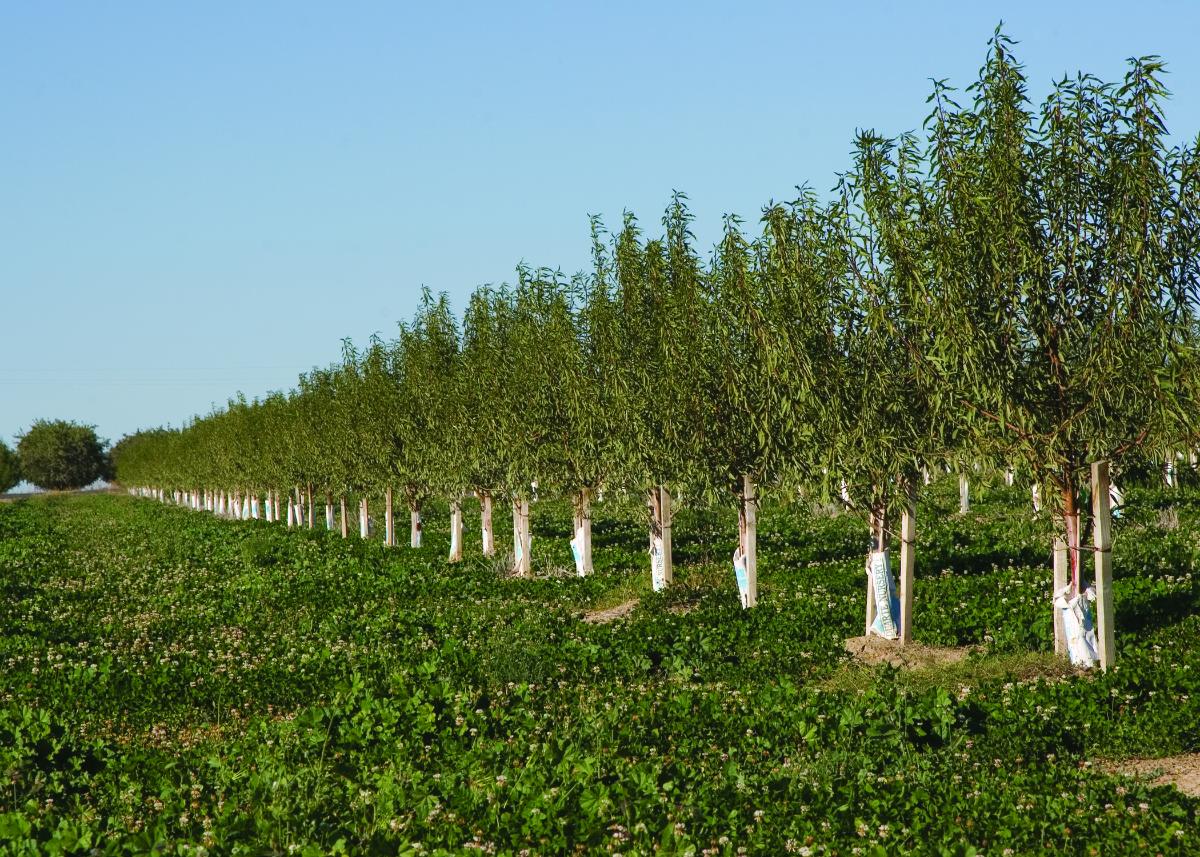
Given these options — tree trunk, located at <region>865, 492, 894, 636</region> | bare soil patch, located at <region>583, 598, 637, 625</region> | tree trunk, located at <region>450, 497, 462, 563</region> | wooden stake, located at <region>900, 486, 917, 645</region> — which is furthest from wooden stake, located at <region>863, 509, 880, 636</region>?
tree trunk, located at <region>450, 497, 462, 563</region>

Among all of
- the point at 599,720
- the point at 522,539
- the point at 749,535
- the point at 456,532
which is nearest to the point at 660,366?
the point at 749,535

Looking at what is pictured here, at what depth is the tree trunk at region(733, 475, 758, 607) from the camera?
925 inches

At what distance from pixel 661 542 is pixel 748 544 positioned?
435cm

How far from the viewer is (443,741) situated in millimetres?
12453

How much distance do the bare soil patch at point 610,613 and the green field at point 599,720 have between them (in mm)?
488

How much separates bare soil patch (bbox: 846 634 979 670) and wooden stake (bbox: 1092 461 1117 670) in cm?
236

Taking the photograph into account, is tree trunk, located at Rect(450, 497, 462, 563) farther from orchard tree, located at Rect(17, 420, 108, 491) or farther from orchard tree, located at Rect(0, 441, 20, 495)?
orchard tree, located at Rect(17, 420, 108, 491)

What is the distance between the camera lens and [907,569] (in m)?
19.2

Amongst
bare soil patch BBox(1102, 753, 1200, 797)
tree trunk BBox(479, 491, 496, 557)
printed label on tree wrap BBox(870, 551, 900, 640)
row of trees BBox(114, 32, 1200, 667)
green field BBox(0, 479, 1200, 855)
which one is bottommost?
bare soil patch BBox(1102, 753, 1200, 797)

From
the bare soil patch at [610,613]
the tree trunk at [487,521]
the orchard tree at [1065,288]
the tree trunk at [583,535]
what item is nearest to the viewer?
the orchard tree at [1065,288]

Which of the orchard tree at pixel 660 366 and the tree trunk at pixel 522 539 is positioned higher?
the orchard tree at pixel 660 366

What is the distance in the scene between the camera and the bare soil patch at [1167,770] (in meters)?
11.4

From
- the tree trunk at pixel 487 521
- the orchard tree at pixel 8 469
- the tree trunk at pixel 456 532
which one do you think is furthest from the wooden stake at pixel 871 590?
the orchard tree at pixel 8 469

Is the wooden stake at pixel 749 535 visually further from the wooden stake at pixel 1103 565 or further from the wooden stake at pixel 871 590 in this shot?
the wooden stake at pixel 1103 565
